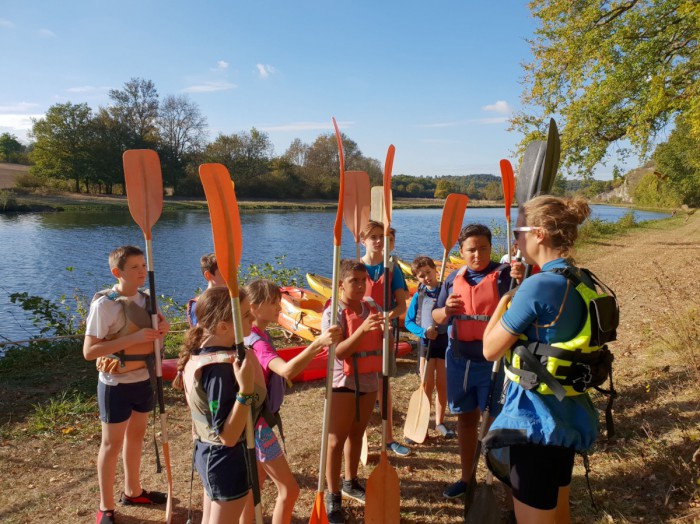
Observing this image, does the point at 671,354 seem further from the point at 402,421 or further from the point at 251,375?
the point at 251,375

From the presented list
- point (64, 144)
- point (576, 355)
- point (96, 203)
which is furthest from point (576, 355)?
point (64, 144)

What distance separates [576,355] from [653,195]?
52524mm

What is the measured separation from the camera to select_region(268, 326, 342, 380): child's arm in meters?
2.08

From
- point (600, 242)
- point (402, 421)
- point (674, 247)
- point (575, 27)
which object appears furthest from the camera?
point (600, 242)

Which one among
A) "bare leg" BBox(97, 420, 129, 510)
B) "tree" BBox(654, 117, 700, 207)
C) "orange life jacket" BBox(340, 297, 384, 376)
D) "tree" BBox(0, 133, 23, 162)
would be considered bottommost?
"bare leg" BBox(97, 420, 129, 510)

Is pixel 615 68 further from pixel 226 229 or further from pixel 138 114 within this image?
pixel 138 114

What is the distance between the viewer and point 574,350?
5.87 feet

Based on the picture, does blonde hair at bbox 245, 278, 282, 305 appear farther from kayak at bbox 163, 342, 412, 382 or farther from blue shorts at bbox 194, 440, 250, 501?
kayak at bbox 163, 342, 412, 382

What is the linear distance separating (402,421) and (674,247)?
17.3 metres

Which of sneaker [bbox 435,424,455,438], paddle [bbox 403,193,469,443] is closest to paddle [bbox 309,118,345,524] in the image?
paddle [bbox 403,193,469,443]

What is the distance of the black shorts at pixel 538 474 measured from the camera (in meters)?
1.81

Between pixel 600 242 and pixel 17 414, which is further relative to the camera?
pixel 600 242

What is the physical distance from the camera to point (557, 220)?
188 centimetres

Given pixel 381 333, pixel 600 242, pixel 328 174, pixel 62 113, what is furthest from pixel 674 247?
pixel 62 113
